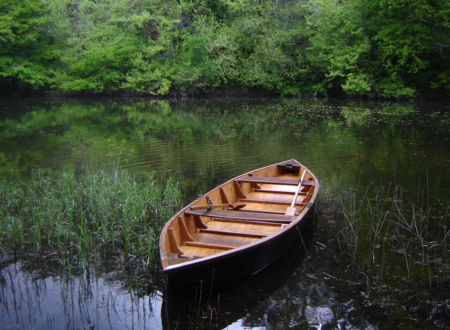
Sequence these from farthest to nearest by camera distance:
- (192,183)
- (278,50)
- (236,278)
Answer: (278,50)
(192,183)
(236,278)

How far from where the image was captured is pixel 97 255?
18.0 feet

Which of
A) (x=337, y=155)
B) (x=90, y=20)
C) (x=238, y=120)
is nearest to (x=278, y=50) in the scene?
(x=238, y=120)

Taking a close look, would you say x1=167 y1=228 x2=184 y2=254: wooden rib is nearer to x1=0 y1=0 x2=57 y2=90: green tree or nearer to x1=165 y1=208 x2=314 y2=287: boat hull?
x1=165 y1=208 x2=314 y2=287: boat hull

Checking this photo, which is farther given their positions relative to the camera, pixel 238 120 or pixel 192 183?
pixel 238 120

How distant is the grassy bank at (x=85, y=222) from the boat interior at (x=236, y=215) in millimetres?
519

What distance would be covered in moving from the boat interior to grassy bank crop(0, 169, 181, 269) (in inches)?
20.4

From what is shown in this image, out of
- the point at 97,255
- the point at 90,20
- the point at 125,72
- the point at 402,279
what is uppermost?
the point at 90,20

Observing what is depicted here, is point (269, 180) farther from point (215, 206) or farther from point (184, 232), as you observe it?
point (184, 232)

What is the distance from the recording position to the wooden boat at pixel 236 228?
436 cm

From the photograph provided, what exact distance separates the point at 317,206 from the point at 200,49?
2300cm

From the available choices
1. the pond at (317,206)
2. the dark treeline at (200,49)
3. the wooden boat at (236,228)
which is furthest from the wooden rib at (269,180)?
the dark treeline at (200,49)

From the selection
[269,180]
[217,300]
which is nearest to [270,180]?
[269,180]

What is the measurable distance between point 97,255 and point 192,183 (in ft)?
12.5

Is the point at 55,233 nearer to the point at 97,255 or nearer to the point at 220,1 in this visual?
the point at 97,255
